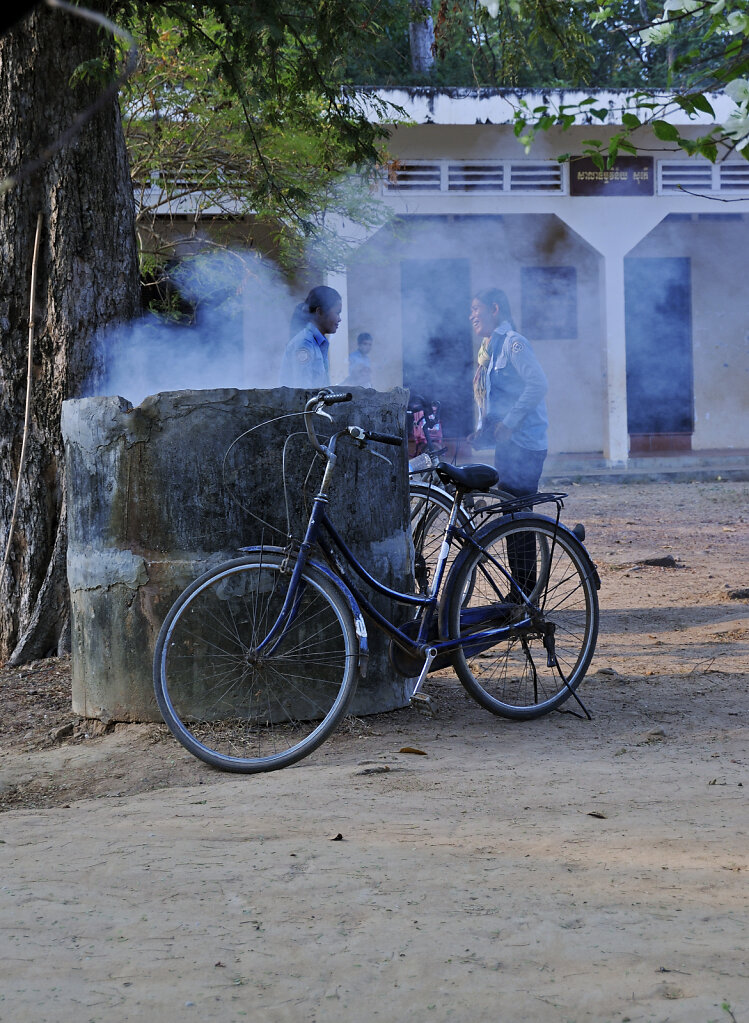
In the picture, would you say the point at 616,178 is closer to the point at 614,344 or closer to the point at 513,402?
the point at 614,344

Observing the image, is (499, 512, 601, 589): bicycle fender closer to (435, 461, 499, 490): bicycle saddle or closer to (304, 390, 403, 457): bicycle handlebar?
(435, 461, 499, 490): bicycle saddle

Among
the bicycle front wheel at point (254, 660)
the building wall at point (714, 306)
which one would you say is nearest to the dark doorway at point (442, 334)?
the building wall at point (714, 306)

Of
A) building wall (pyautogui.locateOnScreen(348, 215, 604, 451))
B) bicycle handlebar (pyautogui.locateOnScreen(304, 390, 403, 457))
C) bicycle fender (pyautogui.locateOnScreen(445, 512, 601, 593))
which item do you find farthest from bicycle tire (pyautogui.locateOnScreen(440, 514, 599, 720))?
building wall (pyautogui.locateOnScreen(348, 215, 604, 451))

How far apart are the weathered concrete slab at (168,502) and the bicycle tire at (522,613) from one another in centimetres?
32

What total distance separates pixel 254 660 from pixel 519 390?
101 inches

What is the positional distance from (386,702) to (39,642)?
5.77 ft

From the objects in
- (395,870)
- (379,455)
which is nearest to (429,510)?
(379,455)

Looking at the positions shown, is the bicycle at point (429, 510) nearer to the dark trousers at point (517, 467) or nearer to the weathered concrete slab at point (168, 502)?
the dark trousers at point (517, 467)

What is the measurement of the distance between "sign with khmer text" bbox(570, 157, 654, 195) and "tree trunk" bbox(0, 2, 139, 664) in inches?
372

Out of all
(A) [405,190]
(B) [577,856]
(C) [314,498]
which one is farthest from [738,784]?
(A) [405,190]

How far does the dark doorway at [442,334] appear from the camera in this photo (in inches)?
546

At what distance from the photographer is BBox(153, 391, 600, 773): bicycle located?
3.33 meters

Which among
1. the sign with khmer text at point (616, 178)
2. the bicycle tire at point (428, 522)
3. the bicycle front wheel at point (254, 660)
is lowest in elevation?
the bicycle front wheel at point (254, 660)

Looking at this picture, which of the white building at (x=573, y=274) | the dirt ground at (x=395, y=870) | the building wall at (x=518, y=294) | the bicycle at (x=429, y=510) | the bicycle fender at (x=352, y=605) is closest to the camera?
the dirt ground at (x=395, y=870)
